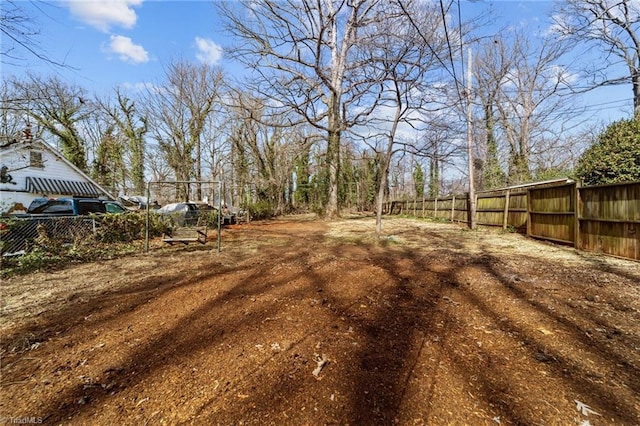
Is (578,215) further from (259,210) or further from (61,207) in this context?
(259,210)

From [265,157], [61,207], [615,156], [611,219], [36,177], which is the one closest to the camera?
[611,219]

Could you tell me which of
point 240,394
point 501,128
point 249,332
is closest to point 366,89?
point 249,332

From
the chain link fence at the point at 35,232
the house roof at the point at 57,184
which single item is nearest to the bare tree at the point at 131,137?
the house roof at the point at 57,184

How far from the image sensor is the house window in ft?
41.9

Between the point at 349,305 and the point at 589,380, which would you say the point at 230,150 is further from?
the point at 589,380

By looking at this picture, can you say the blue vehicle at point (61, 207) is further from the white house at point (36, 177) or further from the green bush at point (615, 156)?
the green bush at point (615, 156)

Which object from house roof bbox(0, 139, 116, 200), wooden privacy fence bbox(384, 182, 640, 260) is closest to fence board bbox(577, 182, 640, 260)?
wooden privacy fence bbox(384, 182, 640, 260)

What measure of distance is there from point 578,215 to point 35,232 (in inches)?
466

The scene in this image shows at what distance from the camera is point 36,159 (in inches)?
512

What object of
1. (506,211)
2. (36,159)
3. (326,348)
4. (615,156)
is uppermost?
(36,159)

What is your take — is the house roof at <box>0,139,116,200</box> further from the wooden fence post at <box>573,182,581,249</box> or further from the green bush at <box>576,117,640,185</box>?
the green bush at <box>576,117,640,185</box>

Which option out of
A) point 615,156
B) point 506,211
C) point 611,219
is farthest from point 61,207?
point 615,156

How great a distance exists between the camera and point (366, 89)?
9414mm

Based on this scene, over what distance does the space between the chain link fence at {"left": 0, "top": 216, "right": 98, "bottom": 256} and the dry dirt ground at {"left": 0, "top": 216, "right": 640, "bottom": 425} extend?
150 cm
